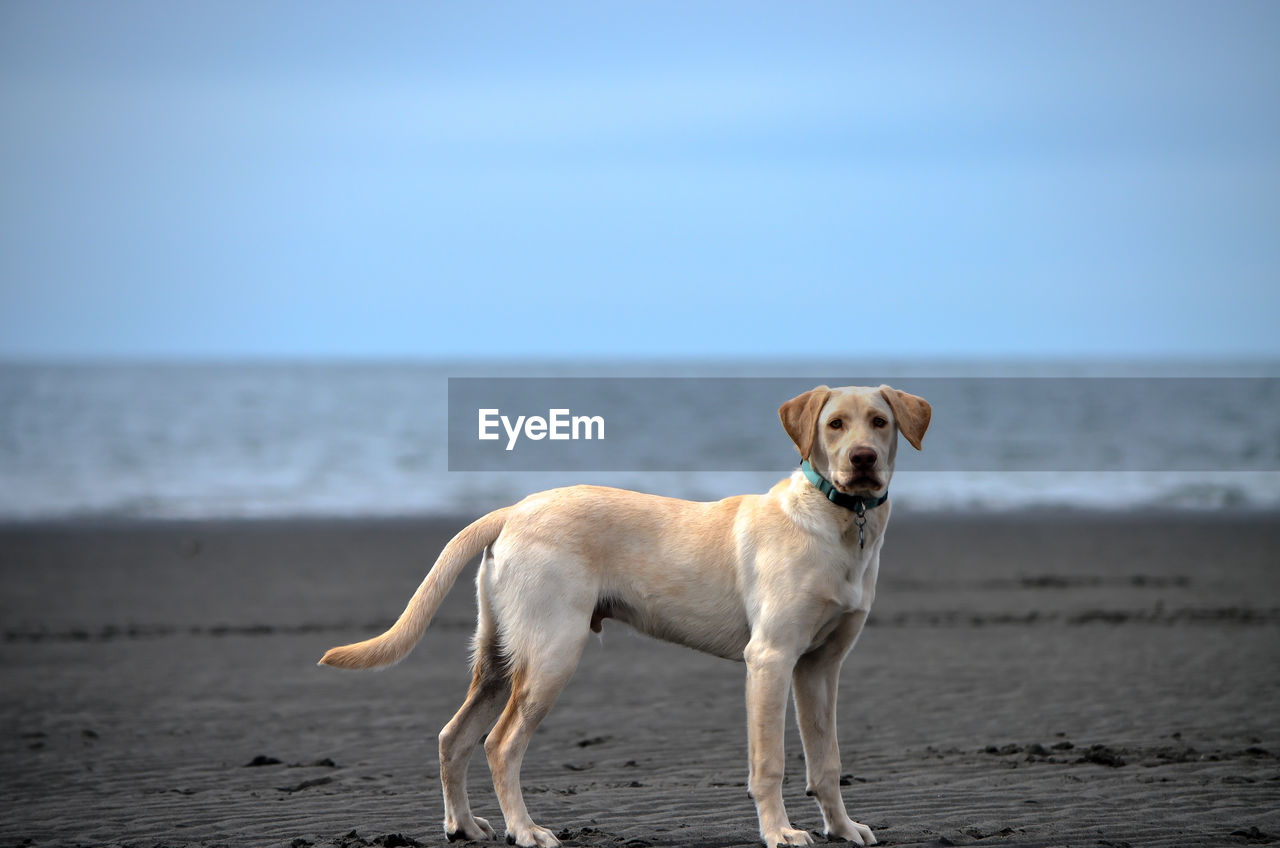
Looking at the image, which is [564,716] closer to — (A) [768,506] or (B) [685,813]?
(B) [685,813]

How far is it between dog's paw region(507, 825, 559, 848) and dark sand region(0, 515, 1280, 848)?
16.9 inches

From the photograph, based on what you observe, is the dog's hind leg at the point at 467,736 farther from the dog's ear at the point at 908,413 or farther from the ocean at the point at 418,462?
the ocean at the point at 418,462

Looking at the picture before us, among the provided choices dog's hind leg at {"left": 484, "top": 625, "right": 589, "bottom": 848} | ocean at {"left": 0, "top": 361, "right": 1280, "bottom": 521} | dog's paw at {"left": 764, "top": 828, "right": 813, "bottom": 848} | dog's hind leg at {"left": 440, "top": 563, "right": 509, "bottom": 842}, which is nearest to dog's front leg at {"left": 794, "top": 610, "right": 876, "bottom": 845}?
dog's paw at {"left": 764, "top": 828, "right": 813, "bottom": 848}

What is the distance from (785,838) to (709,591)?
110cm

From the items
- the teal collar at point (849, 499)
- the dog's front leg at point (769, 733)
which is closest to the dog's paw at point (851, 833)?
the dog's front leg at point (769, 733)

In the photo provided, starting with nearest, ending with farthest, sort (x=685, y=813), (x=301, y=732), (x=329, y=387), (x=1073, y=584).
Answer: (x=685, y=813) < (x=301, y=732) < (x=1073, y=584) < (x=329, y=387)

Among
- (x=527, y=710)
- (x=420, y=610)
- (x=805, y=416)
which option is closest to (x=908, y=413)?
(x=805, y=416)

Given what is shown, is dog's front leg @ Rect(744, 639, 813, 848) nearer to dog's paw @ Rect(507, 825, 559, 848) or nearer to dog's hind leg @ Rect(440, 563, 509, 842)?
dog's paw @ Rect(507, 825, 559, 848)

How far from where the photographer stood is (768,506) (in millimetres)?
5809

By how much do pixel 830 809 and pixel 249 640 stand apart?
8261 mm

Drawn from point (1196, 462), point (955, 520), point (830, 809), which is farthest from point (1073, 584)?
point (1196, 462)

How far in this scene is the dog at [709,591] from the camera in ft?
18.1

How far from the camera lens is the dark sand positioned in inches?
259

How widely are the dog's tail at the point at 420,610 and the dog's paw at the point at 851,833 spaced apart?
6.76ft
